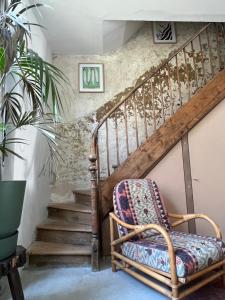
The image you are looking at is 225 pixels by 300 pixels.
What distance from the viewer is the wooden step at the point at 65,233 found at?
2752 mm

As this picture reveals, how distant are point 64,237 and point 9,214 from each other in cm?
148

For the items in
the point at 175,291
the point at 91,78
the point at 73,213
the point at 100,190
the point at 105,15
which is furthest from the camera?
the point at 91,78

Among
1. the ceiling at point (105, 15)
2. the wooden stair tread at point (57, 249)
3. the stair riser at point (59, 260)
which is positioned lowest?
the stair riser at point (59, 260)

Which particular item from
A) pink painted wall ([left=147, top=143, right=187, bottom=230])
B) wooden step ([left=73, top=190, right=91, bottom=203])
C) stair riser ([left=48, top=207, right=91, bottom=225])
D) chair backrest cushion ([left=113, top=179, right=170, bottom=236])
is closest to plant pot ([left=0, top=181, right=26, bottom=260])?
chair backrest cushion ([left=113, top=179, right=170, bottom=236])

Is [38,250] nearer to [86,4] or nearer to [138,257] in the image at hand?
[138,257]

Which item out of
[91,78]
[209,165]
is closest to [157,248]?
[209,165]

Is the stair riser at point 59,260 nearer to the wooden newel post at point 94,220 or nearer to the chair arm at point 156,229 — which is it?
the wooden newel post at point 94,220

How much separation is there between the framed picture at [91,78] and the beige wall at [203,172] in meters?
1.75

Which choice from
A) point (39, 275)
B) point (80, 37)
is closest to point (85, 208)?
point (39, 275)

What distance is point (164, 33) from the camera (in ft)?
14.1

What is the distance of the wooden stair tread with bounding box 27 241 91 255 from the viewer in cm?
258

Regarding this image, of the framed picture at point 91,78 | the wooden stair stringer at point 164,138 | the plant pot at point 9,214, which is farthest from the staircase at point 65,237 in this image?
the framed picture at point 91,78

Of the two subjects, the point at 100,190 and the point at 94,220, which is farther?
the point at 100,190

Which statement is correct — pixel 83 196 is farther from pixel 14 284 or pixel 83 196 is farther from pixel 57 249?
pixel 14 284
